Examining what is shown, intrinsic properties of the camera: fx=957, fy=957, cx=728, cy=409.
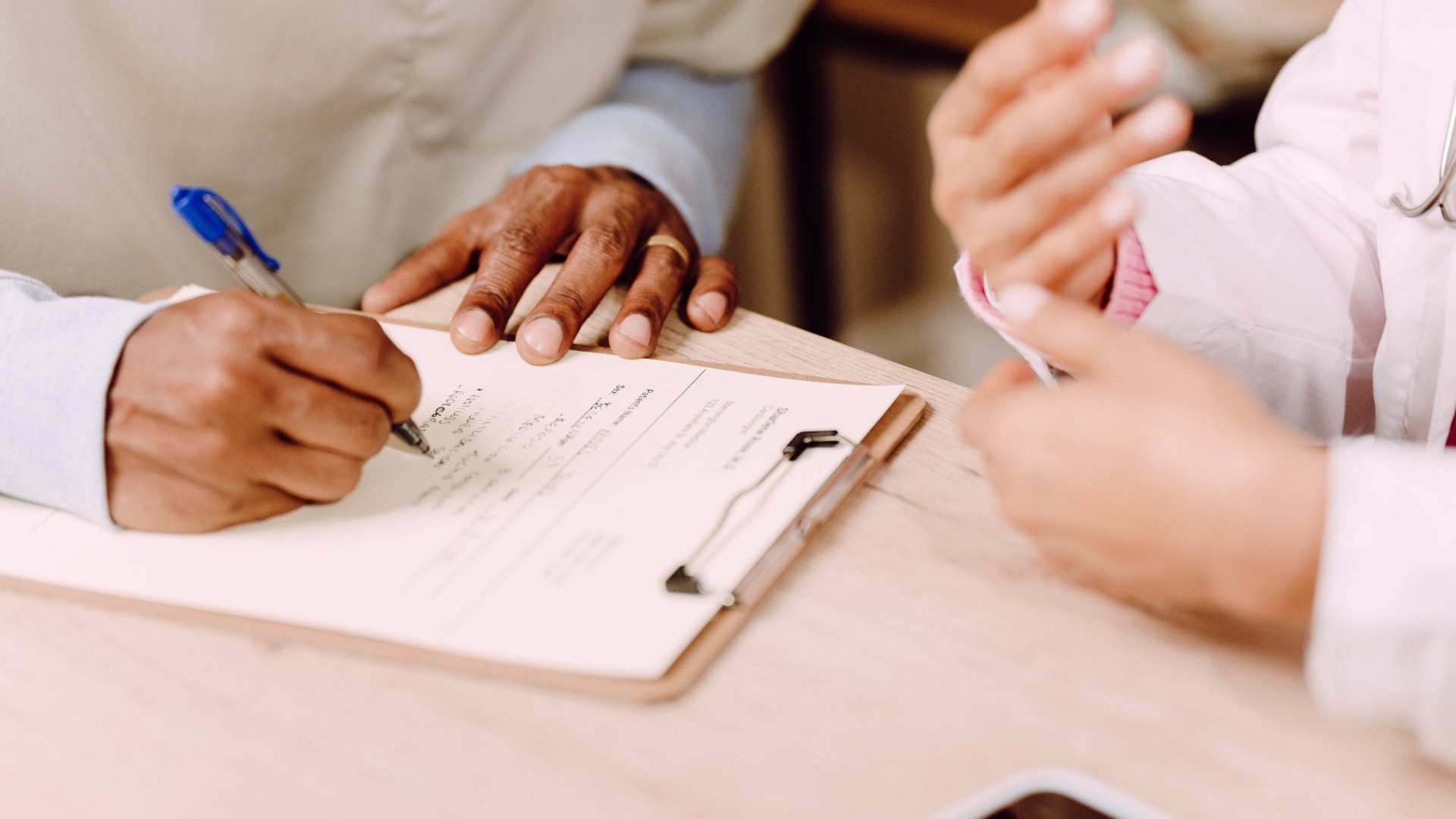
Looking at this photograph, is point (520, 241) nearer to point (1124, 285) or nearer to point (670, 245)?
point (670, 245)

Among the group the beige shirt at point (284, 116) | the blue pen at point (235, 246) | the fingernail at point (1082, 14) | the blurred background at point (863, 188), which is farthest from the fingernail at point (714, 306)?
the blurred background at point (863, 188)

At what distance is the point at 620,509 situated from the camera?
1.53 ft

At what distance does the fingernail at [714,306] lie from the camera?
0.64 meters

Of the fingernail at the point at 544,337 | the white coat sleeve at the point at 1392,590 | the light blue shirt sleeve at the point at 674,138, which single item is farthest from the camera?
the light blue shirt sleeve at the point at 674,138

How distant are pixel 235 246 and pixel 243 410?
0.39ft

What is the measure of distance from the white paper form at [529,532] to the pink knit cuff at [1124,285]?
7cm

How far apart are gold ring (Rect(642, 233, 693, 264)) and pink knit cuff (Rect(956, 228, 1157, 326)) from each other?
0.87 ft

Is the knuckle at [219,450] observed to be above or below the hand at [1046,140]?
below

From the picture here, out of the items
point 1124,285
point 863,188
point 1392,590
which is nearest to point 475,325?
point 1124,285

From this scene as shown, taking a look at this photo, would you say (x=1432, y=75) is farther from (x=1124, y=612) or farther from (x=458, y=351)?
(x=458, y=351)

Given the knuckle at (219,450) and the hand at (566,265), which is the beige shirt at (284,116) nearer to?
the hand at (566,265)

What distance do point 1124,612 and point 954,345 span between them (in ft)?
5.27

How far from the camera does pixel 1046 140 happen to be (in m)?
0.40

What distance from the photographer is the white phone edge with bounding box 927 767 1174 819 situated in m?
0.34
